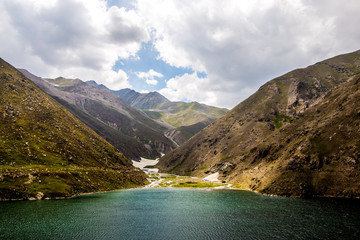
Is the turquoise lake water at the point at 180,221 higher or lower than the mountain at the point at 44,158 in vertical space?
lower

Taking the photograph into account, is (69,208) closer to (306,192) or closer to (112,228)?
(112,228)

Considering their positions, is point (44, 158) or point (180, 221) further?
point (44, 158)

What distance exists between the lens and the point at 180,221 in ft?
220

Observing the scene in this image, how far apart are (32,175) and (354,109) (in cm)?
19133

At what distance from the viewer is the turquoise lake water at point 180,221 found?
173 feet

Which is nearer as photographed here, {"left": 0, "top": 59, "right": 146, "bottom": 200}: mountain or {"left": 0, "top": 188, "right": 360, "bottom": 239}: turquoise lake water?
{"left": 0, "top": 188, "right": 360, "bottom": 239}: turquoise lake water

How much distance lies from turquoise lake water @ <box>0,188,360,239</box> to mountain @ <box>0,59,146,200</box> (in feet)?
62.7

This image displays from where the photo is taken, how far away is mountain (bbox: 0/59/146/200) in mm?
103562

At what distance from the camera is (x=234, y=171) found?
186m

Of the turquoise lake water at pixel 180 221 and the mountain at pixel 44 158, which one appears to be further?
the mountain at pixel 44 158

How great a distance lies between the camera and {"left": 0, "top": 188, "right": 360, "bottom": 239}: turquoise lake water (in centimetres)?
5262

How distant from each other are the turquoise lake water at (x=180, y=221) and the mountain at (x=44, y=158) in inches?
752

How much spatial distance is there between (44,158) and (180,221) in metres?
115

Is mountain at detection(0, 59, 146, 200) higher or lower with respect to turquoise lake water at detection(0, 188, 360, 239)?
higher
